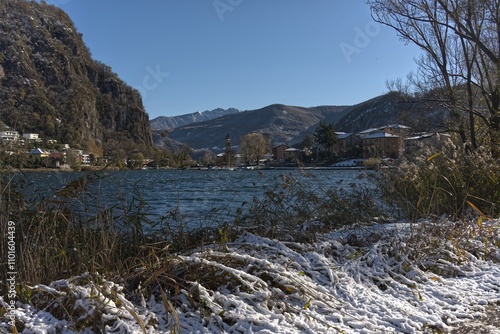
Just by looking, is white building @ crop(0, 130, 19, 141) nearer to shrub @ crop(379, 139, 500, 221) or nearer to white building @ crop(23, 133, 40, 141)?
white building @ crop(23, 133, 40, 141)

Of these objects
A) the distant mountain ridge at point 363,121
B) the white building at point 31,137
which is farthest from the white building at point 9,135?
the distant mountain ridge at point 363,121

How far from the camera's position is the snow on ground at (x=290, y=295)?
6.41 feet

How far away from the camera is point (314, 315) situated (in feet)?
7.24

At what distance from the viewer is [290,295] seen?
7.80ft

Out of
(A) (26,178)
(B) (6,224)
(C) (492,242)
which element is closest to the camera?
(B) (6,224)

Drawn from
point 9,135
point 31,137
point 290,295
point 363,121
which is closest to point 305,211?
point 290,295

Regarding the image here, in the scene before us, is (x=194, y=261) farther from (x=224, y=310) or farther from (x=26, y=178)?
(x=26, y=178)

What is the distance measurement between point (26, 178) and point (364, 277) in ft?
9.58

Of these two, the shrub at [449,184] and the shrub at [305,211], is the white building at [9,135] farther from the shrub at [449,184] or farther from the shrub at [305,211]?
the shrub at [449,184]

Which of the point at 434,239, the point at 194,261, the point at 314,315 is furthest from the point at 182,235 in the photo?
the point at 434,239

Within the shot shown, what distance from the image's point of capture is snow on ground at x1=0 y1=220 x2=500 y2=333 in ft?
6.41

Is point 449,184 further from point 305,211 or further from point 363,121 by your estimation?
point 363,121

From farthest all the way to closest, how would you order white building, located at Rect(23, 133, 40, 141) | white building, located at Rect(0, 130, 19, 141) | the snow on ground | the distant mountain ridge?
1. the distant mountain ridge
2. white building, located at Rect(23, 133, 40, 141)
3. white building, located at Rect(0, 130, 19, 141)
4. the snow on ground

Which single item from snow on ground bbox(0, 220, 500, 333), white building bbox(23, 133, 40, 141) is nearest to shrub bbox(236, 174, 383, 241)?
snow on ground bbox(0, 220, 500, 333)
